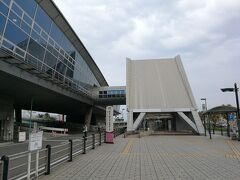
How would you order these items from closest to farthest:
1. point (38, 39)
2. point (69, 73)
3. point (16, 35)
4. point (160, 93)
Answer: point (16, 35) → point (38, 39) → point (69, 73) → point (160, 93)

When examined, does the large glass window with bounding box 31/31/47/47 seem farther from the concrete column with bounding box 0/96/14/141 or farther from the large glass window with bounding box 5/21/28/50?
the concrete column with bounding box 0/96/14/141

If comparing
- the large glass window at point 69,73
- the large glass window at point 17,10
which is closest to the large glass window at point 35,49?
the large glass window at point 17,10

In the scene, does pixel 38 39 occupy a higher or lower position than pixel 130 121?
higher

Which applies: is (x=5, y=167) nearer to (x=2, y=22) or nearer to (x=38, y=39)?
(x=2, y=22)

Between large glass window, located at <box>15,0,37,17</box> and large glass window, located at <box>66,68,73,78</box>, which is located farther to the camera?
large glass window, located at <box>66,68,73,78</box>

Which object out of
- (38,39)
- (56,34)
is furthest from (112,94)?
(38,39)

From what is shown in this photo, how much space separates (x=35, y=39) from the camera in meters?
26.1

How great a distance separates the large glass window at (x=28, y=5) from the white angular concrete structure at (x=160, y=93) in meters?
18.3

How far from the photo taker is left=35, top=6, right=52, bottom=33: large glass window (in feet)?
86.9

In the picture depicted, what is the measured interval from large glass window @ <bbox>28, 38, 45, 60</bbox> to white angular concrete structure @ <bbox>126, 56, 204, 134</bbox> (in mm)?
14753

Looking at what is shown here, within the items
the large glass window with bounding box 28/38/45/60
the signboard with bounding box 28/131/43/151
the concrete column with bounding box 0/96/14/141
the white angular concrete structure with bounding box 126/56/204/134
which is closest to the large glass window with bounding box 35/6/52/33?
the large glass window with bounding box 28/38/45/60

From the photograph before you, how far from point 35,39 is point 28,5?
11.2 feet

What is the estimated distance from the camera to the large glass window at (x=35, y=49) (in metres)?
25.0

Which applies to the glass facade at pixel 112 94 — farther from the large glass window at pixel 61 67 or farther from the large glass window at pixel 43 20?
the large glass window at pixel 43 20
